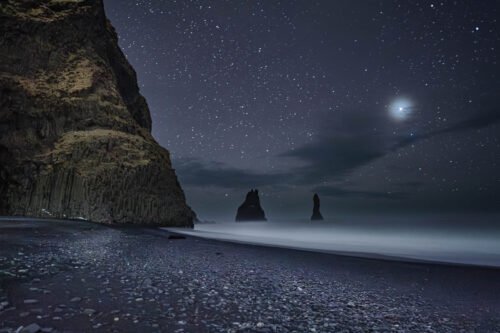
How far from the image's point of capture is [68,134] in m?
25.7

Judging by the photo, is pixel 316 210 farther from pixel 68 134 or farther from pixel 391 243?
pixel 68 134

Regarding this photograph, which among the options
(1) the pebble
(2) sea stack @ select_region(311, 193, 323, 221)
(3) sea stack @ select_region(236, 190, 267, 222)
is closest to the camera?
(1) the pebble

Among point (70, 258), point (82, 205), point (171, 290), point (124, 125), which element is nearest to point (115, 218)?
point (82, 205)

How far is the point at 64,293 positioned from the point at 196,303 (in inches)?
79.7

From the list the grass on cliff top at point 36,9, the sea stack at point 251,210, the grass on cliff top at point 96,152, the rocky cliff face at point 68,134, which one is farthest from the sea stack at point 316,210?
the grass on cliff top at point 36,9

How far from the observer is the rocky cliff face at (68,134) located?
22672 millimetres

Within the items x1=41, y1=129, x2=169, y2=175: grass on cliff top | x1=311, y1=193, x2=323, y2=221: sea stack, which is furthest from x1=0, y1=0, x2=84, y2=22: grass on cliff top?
x1=311, y1=193, x2=323, y2=221: sea stack

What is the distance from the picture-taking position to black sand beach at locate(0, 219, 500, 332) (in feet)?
12.0

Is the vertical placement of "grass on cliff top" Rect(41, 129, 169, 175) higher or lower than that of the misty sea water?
higher

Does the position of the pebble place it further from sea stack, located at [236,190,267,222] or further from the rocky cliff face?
sea stack, located at [236,190,267,222]

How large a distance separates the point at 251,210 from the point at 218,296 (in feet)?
597

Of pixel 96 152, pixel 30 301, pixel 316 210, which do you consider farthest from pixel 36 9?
pixel 316 210

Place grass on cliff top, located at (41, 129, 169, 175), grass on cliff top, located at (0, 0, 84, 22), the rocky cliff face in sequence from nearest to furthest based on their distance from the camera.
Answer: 1. the rocky cliff face
2. grass on cliff top, located at (41, 129, 169, 175)
3. grass on cliff top, located at (0, 0, 84, 22)

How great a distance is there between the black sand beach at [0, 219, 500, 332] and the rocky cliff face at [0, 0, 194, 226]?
15.9 metres
